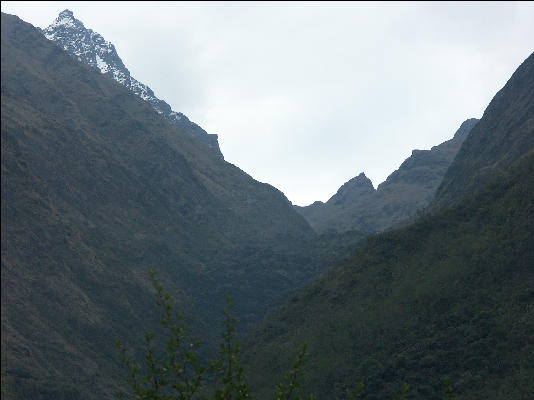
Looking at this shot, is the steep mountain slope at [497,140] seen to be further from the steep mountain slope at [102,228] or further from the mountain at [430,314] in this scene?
the steep mountain slope at [102,228]

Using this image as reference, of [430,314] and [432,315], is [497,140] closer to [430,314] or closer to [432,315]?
[430,314]

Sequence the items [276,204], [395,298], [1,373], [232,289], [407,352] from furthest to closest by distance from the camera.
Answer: [276,204]
[232,289]
[395,298]
[407,352]
[1,373]

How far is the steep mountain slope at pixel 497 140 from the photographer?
300ft

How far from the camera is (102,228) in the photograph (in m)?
95.1

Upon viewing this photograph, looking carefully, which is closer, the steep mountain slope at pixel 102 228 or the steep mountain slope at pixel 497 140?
the steep mountain slope at pixel 102 228

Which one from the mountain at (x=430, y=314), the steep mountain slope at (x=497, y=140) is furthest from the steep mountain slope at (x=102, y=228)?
the steep mountain slope at (x=497, y=140)

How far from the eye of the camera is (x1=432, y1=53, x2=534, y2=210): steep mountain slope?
9154 cm

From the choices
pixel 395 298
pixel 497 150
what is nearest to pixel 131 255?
pixel 395 298

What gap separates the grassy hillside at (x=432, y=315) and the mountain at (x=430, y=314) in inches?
5.0

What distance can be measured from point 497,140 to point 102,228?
80.9 metres

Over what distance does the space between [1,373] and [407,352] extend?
46552mm

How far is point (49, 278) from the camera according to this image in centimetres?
6706

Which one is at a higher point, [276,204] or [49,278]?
[276,204]

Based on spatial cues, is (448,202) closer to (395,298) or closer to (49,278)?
(395,298)
